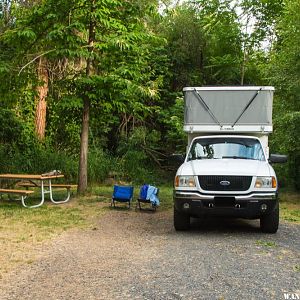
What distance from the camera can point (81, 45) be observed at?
484 inches

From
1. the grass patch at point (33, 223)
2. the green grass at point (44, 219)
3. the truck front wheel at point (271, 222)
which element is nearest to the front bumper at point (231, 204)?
the truck front wheel at point (271, 222)

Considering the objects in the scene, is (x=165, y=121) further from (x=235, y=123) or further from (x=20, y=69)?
(x=235, y=123)

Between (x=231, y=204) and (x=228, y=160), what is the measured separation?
1091 mm

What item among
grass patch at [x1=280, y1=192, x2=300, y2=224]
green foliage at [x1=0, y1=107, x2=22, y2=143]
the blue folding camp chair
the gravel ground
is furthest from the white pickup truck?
green foliage at [x1=0, y1=107, x2=22, y2=143]

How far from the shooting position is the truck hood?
317 inches

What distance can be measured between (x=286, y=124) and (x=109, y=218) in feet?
19.5

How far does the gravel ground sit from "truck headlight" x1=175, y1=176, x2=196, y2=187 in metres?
0.91

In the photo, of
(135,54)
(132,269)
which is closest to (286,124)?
(135,54)

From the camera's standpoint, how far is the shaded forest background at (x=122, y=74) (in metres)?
12.0

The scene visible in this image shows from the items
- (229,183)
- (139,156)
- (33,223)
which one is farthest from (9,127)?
(229,183)

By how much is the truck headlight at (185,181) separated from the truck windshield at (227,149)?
1.09 meters

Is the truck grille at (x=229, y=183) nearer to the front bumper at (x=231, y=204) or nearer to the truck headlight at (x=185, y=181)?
the front bumper at (x=231, y=204)

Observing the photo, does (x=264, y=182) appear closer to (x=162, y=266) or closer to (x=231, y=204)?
(x=231, y=204)

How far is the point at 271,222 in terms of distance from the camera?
8336 millimetres
